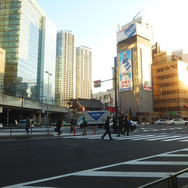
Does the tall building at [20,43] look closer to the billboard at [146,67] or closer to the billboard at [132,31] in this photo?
the billboard at [132,31]

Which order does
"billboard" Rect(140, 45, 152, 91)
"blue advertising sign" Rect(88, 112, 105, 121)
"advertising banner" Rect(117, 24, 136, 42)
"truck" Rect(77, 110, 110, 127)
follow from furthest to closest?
"advertising banner" Rect(117, 24, 136, 42), "billboard" Rect(140, 45, 152, 91), "blue advertising sign" Rect(88, 112, 105, 121), "truck" Rect(77, 110, 110, 127)

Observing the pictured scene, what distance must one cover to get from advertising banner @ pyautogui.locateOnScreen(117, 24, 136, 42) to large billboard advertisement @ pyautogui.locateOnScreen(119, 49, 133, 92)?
7442 mm

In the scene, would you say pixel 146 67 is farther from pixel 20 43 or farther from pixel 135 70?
pixel 20 43

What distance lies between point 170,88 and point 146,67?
45.4 ft

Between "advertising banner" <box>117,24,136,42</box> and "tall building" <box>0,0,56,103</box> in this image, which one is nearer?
"tall building" <box>0,0,56,103</box>

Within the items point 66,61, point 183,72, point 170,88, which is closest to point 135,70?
point 170,88

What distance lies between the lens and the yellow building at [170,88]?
8225 cm

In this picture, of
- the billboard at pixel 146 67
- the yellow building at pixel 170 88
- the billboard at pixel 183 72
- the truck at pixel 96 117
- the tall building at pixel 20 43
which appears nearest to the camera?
the truck at pixel 96 117

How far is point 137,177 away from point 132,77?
82565 millimetres

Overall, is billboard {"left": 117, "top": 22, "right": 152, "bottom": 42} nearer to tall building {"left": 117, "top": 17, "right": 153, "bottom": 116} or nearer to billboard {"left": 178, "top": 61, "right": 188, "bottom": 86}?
tall building {"left": 117, "top": 17, "right": 153, "bottom": 116}

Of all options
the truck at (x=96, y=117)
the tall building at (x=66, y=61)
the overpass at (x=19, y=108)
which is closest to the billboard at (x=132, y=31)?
the overpass at (x=19, y=108)

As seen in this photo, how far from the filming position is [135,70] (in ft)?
277

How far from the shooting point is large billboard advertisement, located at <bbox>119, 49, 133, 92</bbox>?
283 ft

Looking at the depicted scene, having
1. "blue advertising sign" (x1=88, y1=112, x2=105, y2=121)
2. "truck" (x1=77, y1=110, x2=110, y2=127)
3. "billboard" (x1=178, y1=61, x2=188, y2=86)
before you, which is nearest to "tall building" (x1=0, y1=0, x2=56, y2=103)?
"truck" (x1=77, y1=110, x2=110, y2=127)
